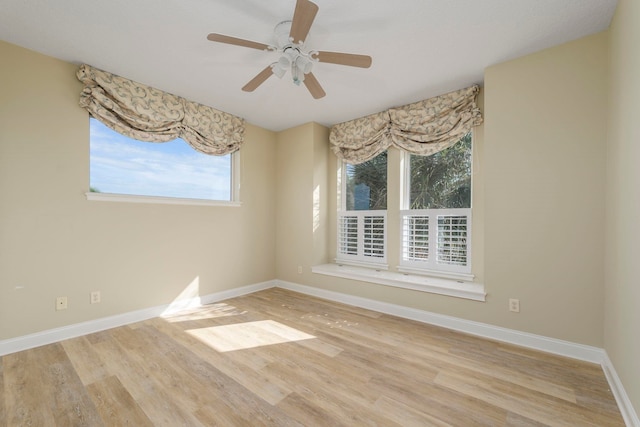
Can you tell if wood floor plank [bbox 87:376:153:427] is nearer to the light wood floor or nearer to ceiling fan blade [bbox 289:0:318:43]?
the light wood floor

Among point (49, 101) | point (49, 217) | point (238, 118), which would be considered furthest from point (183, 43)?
point (49, 217)

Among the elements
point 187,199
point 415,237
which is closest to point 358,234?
point 415,237

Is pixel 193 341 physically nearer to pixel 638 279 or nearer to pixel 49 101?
pixel 49 101

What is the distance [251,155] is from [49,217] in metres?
2.33

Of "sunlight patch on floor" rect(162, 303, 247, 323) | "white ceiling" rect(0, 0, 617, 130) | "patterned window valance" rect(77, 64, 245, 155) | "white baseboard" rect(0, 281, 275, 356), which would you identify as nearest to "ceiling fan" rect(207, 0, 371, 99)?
"white ceiling" rect(0, 0, 617, 130)

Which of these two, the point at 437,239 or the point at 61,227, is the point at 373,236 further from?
the point at 61,227

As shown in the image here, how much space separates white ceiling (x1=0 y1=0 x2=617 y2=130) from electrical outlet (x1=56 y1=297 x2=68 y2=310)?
216 cm

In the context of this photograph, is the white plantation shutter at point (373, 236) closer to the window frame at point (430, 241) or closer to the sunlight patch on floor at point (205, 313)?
the window frame at point (430, 241)

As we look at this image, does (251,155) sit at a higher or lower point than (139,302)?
higher

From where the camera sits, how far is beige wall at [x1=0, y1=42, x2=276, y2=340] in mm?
Answer: 2199

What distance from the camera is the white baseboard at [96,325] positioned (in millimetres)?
2201

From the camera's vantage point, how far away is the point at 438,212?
126 inches

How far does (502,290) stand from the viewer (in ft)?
7.98

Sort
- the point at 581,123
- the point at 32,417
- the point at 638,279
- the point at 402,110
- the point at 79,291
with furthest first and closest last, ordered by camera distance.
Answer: the point at 402,110, the point at 79,291, the point at 581,123, the point at 32,417, the point at 638,279
